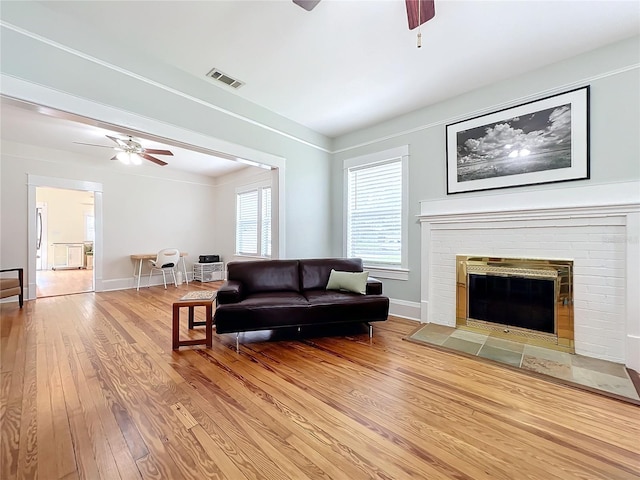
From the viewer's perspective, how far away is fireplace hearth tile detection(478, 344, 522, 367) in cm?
245

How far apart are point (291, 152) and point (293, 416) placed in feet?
11.4

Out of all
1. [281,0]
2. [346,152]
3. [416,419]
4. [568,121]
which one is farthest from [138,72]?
[568,121]

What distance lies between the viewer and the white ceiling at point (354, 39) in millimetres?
2119

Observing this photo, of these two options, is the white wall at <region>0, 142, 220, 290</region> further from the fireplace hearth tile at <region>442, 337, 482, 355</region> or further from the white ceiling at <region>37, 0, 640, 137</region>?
the fireplace hearth tile at <region>442, 337, 482, 355</region>

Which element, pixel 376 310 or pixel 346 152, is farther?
pixel 346 152

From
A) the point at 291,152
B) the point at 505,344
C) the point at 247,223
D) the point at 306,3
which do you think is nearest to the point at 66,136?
the point at 247,223

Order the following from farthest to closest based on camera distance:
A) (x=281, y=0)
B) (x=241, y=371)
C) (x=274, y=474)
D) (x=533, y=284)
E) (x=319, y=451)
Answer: (x=533, y=284) → (x=241, y=371) → (x=281, y=0) → (x=319, y=451) → (x=274, y=474)

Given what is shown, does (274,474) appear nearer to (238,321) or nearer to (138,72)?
(238,321)

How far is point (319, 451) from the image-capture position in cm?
142

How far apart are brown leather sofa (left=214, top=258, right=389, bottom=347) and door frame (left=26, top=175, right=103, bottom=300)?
155 inches

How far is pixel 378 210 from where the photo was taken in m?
4.15

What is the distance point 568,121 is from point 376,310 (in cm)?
276

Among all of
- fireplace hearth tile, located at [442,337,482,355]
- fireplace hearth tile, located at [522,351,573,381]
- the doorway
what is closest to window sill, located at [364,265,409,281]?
fireplace hearth tile, located at [442,337,482,355]

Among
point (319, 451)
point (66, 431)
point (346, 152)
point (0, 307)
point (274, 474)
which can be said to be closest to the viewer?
point (274, 474)
